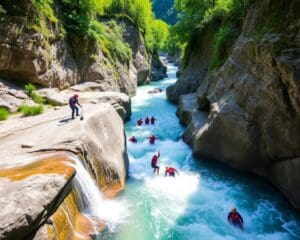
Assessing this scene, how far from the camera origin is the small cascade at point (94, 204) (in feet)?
31.9

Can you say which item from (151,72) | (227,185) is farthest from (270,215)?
(151,72)

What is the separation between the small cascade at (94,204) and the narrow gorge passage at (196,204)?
1.02 feet

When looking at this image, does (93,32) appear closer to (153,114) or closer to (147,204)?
(153,114)

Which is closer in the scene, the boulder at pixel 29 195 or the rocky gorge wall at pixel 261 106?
the boulder at pixel 29 195

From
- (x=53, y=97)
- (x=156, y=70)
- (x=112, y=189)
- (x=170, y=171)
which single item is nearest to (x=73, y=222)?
(x=112, y=189)

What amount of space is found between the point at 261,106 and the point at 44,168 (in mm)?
9636

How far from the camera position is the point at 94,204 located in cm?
1034

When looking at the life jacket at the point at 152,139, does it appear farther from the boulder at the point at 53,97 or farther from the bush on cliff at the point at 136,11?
the bush on cliff at the point at 136,11

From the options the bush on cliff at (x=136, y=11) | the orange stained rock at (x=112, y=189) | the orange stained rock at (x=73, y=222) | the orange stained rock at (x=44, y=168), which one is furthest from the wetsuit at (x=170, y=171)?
the bush on cliff at (x=136, y=11)

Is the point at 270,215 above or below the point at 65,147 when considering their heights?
below

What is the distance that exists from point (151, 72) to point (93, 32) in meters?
26.2

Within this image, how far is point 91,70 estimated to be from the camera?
24125 millimetres

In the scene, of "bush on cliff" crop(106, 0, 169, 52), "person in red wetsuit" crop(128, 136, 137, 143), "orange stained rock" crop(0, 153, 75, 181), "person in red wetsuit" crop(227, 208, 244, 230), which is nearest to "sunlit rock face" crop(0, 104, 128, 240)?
"orange stained rock" crop(0, 153, 75, 181)

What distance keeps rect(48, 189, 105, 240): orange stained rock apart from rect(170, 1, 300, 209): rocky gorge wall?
7.57m
